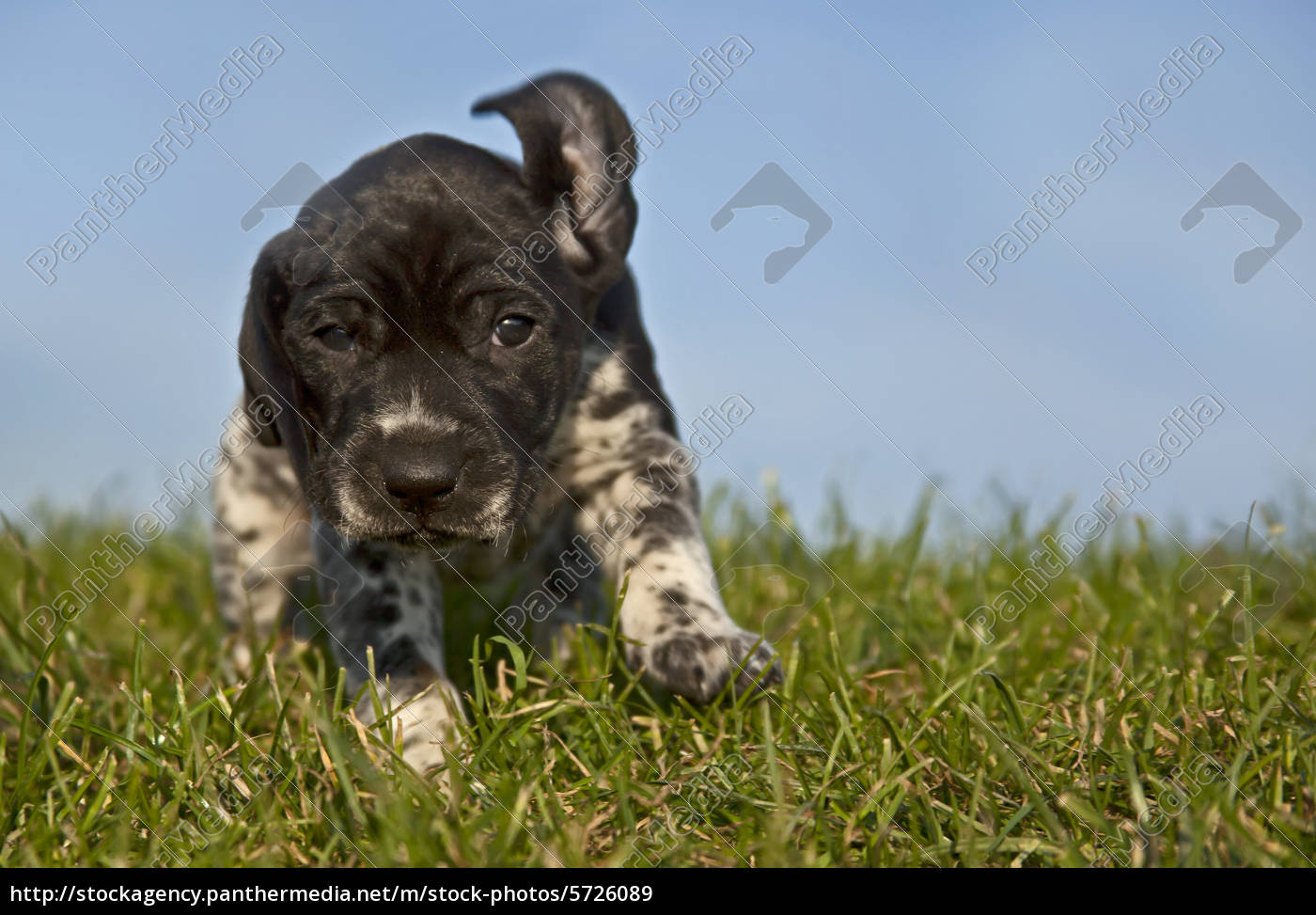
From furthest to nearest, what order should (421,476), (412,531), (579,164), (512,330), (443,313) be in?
(579,164) → (512,330) → (443,313) → (412,531) → (421,476)

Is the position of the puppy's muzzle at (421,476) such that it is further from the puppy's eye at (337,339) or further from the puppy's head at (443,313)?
the puppy's eye at (337,339)

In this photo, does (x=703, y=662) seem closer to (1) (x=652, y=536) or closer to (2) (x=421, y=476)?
(1) (x=652, y=536)

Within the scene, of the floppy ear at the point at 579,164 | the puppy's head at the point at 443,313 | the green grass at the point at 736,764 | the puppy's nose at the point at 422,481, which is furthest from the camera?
the floppy ear at the point at 579,164

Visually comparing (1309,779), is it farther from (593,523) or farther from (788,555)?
(788,555)

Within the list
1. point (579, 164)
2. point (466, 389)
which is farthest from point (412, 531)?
point (579, 164)

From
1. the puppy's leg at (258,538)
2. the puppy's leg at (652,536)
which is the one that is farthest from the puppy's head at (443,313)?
the puppy's leg at (258,538)
